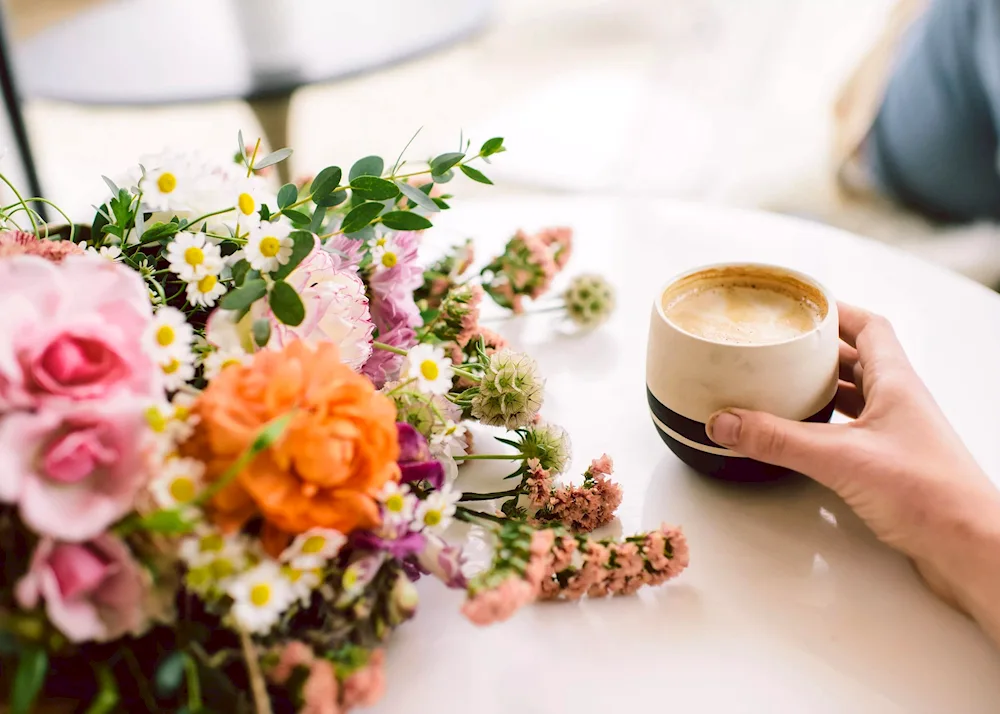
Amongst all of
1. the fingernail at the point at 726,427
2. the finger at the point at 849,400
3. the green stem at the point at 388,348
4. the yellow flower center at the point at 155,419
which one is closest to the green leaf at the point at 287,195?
the green stem at the point at 388,348

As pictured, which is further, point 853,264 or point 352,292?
point 853,264

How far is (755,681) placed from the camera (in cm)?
55

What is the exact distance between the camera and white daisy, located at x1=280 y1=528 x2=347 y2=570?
46 centimetres

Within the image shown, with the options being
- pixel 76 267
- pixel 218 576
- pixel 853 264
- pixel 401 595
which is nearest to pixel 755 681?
pixel 401 595

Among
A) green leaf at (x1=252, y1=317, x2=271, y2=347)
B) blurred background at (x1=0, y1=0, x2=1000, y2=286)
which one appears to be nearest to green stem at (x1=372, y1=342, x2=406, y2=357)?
green leaf at (x1=252, y1=317, x2=271, y2=347)

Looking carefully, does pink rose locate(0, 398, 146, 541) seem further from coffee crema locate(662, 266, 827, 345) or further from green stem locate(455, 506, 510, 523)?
coffee crema locate(662, 266, 827, 345)

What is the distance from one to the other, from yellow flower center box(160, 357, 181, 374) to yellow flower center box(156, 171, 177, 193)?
14 centimetres

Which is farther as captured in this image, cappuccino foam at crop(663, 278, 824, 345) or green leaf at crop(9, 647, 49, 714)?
cappuccino foam at crop(663, 278, 824, 345)

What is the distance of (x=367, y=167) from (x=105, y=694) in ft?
1.32

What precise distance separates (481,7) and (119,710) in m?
1.32

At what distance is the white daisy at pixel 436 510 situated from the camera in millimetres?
514

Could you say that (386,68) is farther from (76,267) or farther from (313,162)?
(313,162)

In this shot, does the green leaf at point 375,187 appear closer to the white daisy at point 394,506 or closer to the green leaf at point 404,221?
the green leaf at point 404,221

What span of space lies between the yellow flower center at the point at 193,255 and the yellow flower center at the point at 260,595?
0.23 m
